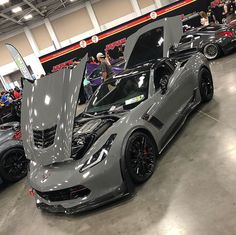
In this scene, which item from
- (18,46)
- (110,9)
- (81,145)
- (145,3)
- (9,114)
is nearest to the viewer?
(81,145)

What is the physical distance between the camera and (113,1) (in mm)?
24469

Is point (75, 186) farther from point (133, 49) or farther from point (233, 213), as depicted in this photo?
point (133, 49)

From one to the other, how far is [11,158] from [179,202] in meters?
3.77

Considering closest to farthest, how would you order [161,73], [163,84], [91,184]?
[91,184] < [163,84] < [161,73]

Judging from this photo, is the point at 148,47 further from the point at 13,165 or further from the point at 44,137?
the point at 13,165

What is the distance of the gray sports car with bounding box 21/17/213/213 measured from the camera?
11.8ft

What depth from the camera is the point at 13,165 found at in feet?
19.9

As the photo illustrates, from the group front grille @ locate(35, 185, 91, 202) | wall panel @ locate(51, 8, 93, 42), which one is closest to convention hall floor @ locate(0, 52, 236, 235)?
front grille @ locate(35, 185, 91, 202)

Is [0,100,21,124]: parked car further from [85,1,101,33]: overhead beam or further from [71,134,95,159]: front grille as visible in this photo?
[85,1,101,33]: overhead beam

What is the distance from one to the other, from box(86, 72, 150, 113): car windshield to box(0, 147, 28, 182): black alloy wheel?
191 centimetres

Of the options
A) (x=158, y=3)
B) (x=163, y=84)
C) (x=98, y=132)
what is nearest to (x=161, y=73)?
(x=163, y=84)

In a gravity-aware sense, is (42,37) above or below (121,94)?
above

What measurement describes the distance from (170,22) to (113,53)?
11301 mm

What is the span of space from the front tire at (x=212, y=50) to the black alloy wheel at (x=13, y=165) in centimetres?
688
